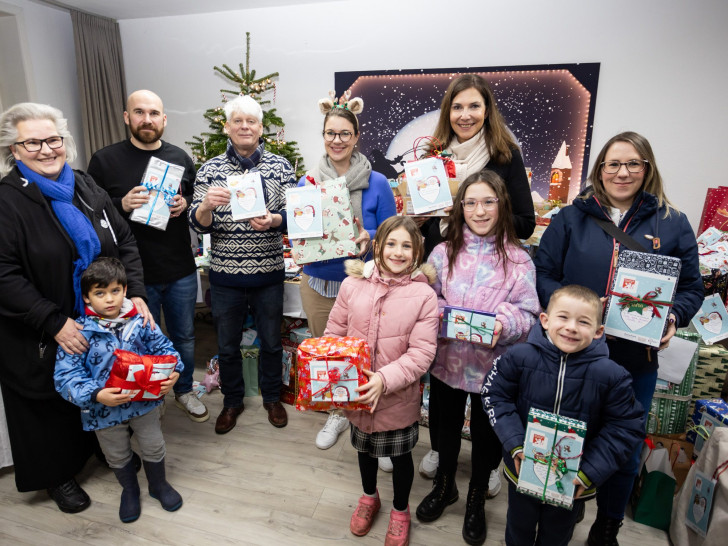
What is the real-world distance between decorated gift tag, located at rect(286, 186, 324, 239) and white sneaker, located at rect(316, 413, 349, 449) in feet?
3.87

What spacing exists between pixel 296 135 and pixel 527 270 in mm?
3332

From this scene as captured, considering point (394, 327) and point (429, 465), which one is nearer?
point (394, 327)

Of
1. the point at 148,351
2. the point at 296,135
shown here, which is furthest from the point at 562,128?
the point at 148,351

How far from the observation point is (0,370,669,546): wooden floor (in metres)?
1.88

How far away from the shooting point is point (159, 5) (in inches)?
161

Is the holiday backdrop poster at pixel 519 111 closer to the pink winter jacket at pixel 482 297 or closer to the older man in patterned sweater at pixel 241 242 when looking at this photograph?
the older man in patterned sweater at pixel 241 242

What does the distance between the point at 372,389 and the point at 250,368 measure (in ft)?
5.45

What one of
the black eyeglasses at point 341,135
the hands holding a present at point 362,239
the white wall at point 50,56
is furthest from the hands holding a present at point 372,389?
the white wall at point 50,56

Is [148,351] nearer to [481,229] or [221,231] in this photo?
[221,231]

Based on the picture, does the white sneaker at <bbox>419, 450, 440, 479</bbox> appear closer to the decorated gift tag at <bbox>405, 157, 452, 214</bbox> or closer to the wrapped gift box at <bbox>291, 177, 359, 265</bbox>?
the wrapped gift box at <bbox>291, 177, 359, 265</bbox>

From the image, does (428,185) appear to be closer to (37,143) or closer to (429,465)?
(429,465)

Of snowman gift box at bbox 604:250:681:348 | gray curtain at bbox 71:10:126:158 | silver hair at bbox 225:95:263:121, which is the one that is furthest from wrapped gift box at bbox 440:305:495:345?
gray curtain at bbox 71:10:126:158

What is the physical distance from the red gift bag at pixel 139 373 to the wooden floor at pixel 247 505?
0.64 metres

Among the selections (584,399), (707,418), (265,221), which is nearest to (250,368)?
(265,221)
